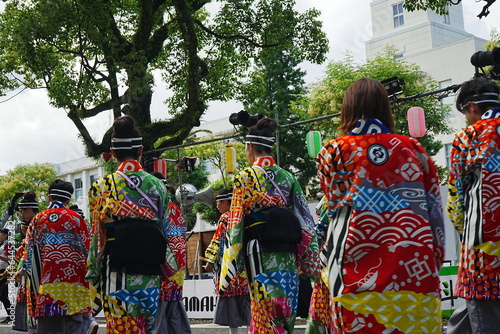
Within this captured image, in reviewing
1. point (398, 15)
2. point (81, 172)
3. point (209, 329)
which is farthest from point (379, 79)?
point (81, 172)

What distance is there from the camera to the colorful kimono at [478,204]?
4.62 metres

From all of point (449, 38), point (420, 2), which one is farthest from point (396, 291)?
point (449, 38)

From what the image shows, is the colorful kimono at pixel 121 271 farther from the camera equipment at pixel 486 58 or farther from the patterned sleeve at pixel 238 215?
the camera equipment at pixel 486 58

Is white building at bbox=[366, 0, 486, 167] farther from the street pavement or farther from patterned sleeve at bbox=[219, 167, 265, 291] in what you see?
patterned sleeve at bbox=[219, 167, 265, 291]

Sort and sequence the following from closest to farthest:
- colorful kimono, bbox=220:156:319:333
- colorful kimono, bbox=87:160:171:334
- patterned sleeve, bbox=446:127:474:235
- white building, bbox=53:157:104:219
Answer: patterned sleeve, bbox=446:127:474:235, colorful kimono, bbox=87:160:171:334, colorful kimono, bbox=220:156:319:333, white building, bbox=53:157:104:219

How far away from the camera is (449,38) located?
52.0m

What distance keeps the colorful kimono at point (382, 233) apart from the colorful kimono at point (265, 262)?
2.13 metres

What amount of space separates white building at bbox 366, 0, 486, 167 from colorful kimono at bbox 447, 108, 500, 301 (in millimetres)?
36580

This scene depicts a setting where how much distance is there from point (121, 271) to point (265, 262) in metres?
1.25

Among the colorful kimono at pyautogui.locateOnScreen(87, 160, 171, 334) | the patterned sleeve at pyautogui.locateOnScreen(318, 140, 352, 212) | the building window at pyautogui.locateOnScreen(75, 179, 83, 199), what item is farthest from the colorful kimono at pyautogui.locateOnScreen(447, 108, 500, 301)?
the building window at pyautogui.locateOnScreen(75, 179, 83, 199)

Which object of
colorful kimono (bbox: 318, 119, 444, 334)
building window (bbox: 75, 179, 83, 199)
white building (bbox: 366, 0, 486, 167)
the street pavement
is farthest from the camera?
building window (bbox: 75, 179, 83, 199)

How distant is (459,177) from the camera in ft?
16.0

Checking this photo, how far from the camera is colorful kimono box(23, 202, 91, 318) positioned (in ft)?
26.3

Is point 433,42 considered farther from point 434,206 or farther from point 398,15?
point 434,206
